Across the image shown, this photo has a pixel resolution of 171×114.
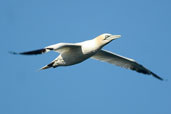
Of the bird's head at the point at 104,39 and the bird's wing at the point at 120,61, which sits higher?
the bird's head at the point at 104,39

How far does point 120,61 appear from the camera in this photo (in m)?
21.5

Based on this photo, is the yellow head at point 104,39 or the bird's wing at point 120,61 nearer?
the yellow head at point 104,39

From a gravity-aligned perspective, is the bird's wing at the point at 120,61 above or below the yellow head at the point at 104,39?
below

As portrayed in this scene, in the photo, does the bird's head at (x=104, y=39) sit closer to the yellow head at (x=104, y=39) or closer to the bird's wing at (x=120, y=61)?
the yellow head at (x=104, y=39)

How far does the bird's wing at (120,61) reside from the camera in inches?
827

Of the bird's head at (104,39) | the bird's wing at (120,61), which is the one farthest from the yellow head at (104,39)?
the bird's wing at (120,61)

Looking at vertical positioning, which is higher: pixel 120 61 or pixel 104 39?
pixel 104 39

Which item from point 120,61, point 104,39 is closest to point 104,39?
point 104,39

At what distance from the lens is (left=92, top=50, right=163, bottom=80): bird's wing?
21.0 m

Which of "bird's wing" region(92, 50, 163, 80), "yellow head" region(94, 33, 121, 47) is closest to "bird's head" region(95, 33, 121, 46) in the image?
"yellow head" region(94, 33, 121, 47)

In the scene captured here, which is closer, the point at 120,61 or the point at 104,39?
the point at 104,39

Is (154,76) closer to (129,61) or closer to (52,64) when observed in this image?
(129,61)

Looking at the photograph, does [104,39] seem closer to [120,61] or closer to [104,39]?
[104,39]

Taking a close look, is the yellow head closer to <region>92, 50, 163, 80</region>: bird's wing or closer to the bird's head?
the bird's head
